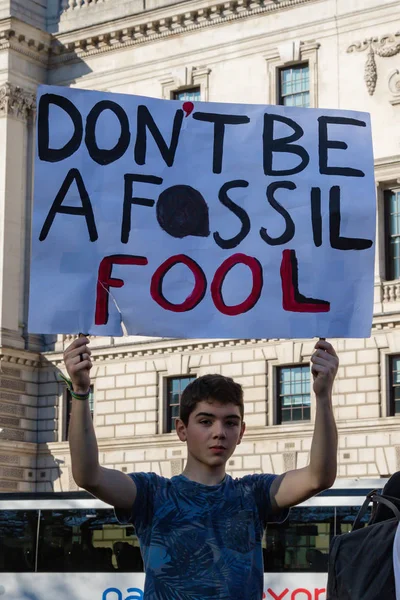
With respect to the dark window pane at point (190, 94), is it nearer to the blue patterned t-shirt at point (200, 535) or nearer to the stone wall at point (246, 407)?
the stone wall at point (246, 407)

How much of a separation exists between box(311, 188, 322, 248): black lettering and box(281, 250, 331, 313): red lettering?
0.14m

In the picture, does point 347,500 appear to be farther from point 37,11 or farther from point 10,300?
point 37,11

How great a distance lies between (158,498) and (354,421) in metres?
26.3

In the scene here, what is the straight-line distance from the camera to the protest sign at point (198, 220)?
582 centimetres

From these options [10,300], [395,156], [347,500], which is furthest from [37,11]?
[347,500]

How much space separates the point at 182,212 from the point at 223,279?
39 centimetres

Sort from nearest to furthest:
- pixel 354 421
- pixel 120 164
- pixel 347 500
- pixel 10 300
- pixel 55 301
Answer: pixel 55 301, pixel 120 164, pixel 347 500, pixel 354 421, pixel 10 300

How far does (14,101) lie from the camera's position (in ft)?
120

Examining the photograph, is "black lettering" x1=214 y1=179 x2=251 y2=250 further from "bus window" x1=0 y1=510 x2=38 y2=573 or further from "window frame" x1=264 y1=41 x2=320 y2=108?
"window frame" x1=264 y1=41 x2=320 y2=108

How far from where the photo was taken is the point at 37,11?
37.7m

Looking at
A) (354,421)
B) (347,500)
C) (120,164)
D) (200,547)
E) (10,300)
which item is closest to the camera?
(200,547)

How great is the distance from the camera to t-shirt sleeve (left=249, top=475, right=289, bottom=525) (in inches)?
195

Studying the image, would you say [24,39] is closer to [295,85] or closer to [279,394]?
[295,85]

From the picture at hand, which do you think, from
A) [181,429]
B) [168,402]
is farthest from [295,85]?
[181,429]
